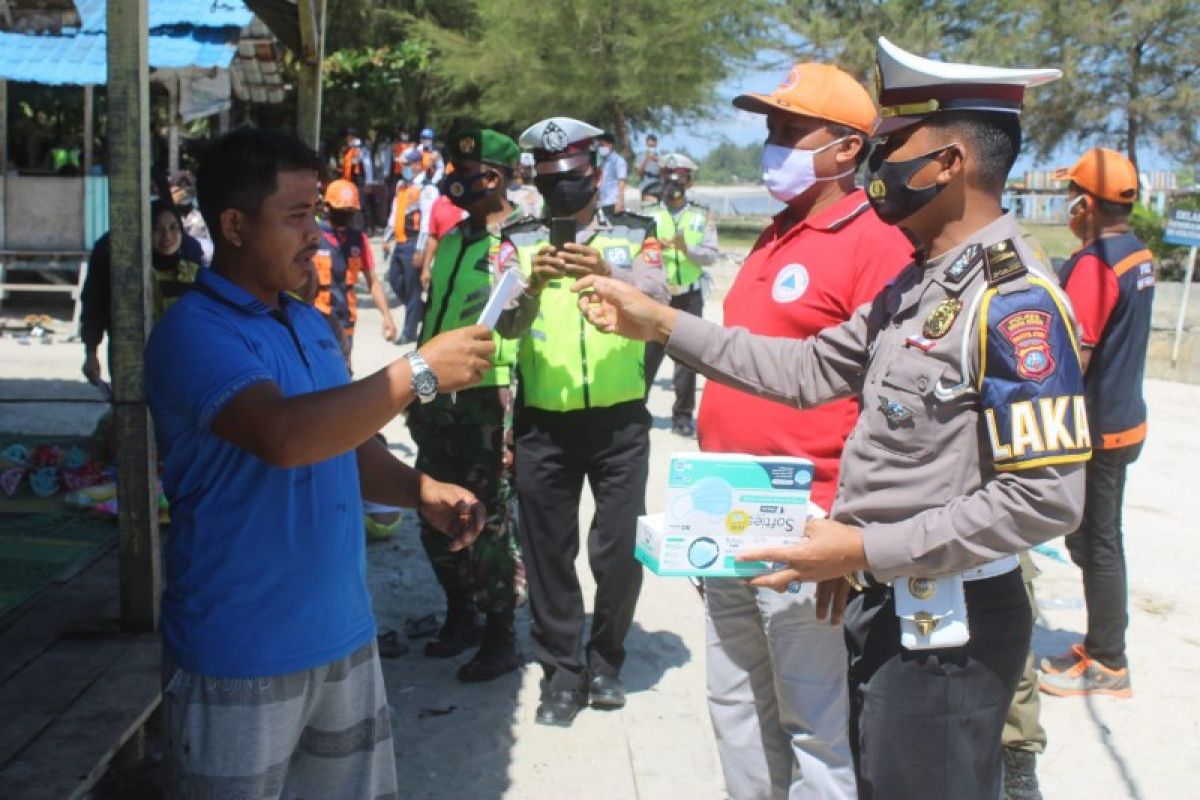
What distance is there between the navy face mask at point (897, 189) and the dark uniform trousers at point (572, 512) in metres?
2.11

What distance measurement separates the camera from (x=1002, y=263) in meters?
2.24

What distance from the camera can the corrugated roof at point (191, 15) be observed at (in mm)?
9891

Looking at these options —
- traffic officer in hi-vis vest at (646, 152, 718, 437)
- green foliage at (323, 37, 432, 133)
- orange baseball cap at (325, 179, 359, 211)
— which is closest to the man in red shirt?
traffic officer in hi-vis vest at (646, 152, 718, 437)

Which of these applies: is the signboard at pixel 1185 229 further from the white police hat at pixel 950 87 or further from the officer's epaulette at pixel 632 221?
the white police hat at pixel 950 87

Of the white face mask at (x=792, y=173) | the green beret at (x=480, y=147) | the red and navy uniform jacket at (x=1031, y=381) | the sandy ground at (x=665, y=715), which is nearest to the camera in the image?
the red and navy uniform jacket at (x=1031, y=381)

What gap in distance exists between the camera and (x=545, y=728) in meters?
4.48

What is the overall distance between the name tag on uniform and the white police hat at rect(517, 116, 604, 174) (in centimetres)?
252

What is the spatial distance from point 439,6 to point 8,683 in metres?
33.8

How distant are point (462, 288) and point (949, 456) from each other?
2771 millimetres

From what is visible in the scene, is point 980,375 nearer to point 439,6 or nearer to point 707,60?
point 707,60

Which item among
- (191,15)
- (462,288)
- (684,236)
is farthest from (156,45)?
(462,288)

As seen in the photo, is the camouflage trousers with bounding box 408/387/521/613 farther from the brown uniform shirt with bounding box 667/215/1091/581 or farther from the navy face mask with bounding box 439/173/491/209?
the brown uniform shirt with bounding box 667/215/1091/581

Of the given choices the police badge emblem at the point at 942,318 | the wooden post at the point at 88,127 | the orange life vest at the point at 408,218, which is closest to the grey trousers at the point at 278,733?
the police badge emblem at the point at 942,318

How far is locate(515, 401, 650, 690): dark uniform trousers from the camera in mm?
4461
